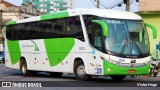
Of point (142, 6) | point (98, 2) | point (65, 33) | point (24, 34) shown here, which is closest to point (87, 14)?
point (65, 33)

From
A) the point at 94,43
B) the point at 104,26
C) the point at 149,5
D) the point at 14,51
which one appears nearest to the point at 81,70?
the point at 94,43

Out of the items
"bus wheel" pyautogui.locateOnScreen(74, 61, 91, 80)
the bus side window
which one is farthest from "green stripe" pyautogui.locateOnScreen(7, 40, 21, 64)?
"bus wheel" pyautogui.locateOnScreen(74, 61, 91, 80)

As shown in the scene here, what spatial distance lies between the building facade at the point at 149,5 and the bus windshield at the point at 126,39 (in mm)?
17249

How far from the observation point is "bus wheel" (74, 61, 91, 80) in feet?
66.8

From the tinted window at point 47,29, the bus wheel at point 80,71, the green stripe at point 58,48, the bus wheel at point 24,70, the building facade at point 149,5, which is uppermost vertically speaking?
the building facade at point 149,5

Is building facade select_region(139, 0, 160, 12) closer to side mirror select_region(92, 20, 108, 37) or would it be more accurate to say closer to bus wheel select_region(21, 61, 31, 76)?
bus wheel select_region(21, 61, 31, 76)

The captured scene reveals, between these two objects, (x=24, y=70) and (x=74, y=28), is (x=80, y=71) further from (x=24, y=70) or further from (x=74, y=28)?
(x=24, y=70)

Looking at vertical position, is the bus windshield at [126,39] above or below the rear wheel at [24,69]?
above

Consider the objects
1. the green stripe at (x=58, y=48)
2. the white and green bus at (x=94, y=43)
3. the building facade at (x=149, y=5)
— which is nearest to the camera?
the white and green bus at (x=94, y=43)

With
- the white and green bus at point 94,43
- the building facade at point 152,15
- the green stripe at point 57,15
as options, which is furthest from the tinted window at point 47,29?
the building facade at point 152,15

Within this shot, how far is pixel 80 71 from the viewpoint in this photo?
68.0 feet

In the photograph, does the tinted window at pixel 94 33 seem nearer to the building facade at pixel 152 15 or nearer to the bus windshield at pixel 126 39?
the bus windshield at pixel 126 39

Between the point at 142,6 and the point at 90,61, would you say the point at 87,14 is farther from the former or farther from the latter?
the point at 142,6

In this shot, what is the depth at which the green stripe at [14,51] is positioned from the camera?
27.5 meters
